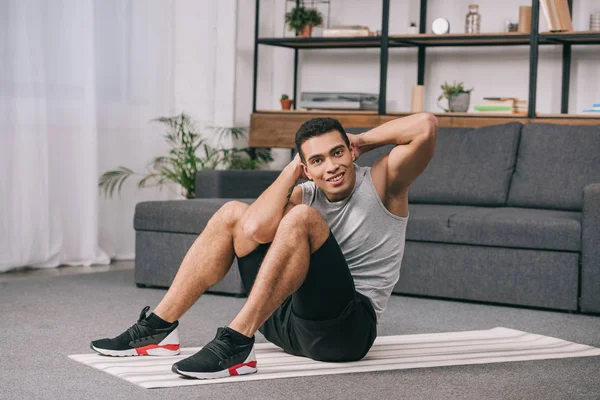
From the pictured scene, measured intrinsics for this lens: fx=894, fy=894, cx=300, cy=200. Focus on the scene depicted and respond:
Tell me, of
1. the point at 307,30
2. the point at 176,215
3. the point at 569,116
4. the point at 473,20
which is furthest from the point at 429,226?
the point at 307,30

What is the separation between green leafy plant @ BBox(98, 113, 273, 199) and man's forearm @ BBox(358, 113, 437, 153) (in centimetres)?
281

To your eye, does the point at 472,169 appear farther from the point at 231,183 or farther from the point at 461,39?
the point at 231,183

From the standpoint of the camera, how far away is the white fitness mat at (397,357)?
8.21ft

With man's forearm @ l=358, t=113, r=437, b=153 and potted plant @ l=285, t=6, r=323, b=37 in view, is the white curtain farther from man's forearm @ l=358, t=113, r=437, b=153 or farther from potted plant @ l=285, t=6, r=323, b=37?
man's forearm @ l=358, t=113, r=437, b=153

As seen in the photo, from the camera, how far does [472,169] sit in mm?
4504

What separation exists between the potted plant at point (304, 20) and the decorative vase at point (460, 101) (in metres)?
1.04

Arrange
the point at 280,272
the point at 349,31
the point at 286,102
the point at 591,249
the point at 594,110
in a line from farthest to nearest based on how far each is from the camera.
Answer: the point at 286,102 < the point at 349,31 < the point at 594,110 < the point at 591,249 < the point at 280,272

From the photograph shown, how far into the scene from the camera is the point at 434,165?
4590 millimetres

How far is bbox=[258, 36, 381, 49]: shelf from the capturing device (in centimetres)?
550

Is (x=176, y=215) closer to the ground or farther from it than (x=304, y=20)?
closer to the ground

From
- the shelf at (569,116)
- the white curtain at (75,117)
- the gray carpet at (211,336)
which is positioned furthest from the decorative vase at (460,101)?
the white curtain at (75,117)

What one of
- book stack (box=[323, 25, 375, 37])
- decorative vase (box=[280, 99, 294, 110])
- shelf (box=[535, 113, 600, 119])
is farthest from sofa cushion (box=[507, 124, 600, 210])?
decorative vase (box=[280, 99, 294, 110])

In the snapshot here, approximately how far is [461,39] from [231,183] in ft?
5.34

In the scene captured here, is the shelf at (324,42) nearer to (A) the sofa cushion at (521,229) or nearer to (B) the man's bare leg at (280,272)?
(A) the sofa cushion at (521,229)
